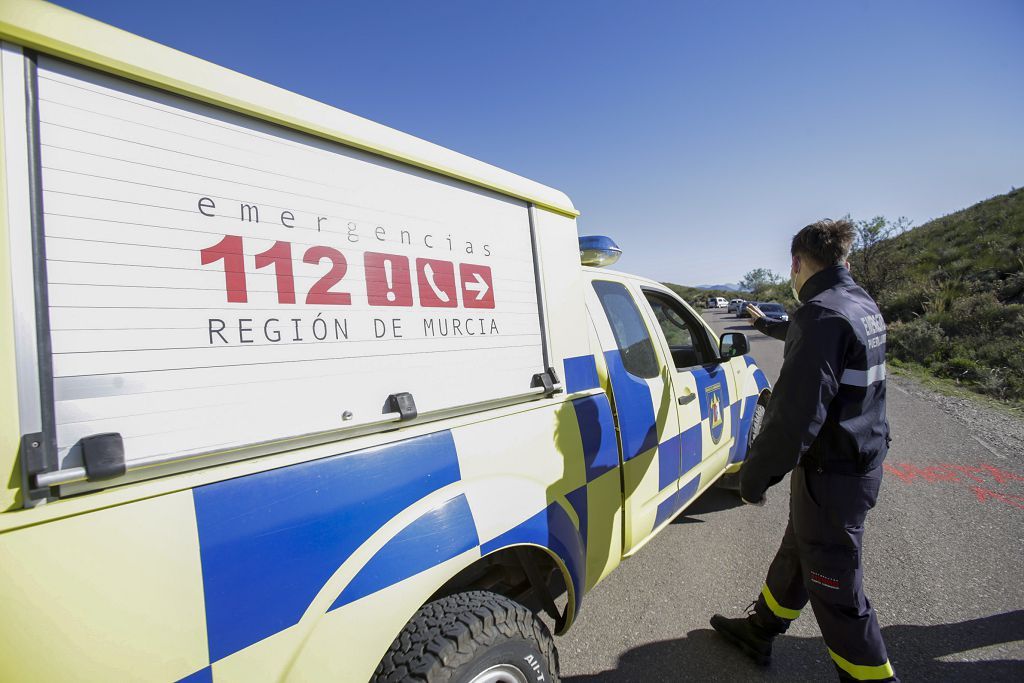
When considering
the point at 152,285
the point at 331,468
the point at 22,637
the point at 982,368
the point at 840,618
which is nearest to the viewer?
the point at 22,637

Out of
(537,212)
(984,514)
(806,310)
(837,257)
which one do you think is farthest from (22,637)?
(984,514)

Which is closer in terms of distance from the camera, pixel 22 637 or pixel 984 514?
pixel 22 637

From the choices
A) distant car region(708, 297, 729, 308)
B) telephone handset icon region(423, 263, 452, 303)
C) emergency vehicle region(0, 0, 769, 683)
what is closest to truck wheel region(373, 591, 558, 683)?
emergency vehicle region(0, 0, 769, 683)

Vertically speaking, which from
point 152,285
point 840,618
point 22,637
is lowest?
point 840,618

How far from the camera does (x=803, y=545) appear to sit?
6.53ft

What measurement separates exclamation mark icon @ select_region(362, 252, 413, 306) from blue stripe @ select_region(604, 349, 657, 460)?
1.18 metres

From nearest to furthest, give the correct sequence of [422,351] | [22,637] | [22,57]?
[22,637] → [22,57] → [422,351]

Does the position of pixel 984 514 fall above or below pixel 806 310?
below

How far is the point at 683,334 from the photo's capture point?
3637mm

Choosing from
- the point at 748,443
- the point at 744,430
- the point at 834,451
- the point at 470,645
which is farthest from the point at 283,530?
the point at 748,443

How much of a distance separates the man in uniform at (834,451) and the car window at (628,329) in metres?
0.80

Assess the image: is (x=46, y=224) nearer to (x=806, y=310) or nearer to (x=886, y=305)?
(x=806, y=310)

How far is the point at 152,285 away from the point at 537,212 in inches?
56.6

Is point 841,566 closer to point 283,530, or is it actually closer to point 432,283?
point 432,283
